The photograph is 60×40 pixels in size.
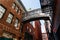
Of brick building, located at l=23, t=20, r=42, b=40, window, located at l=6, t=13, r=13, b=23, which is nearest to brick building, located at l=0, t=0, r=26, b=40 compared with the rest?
window, located at l=6, t=13, r=13, b=23

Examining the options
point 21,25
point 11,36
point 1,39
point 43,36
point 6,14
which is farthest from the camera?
point 43,36

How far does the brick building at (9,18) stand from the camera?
463 inches

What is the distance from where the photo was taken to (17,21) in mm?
15750

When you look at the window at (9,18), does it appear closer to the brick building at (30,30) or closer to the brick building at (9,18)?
the brick building at (9,18)

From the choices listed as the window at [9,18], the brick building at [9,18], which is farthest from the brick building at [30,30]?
the window at [9,18]

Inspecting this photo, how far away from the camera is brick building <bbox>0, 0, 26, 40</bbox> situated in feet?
38.6

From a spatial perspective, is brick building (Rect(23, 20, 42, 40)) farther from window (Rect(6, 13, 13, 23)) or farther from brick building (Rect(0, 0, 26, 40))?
window (Rect(6, 13, 13, 23))

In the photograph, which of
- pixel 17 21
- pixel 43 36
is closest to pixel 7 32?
pixel 17 21

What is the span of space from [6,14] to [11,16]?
5.01 feet

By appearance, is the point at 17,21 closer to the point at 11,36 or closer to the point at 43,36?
the point at 11,36

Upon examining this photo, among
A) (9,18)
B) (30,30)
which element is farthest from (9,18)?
(30,30)

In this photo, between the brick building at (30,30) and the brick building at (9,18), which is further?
the brick building at (30,30)

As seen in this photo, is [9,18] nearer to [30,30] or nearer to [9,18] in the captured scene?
[9,18]

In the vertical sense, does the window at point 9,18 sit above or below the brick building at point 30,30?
above
